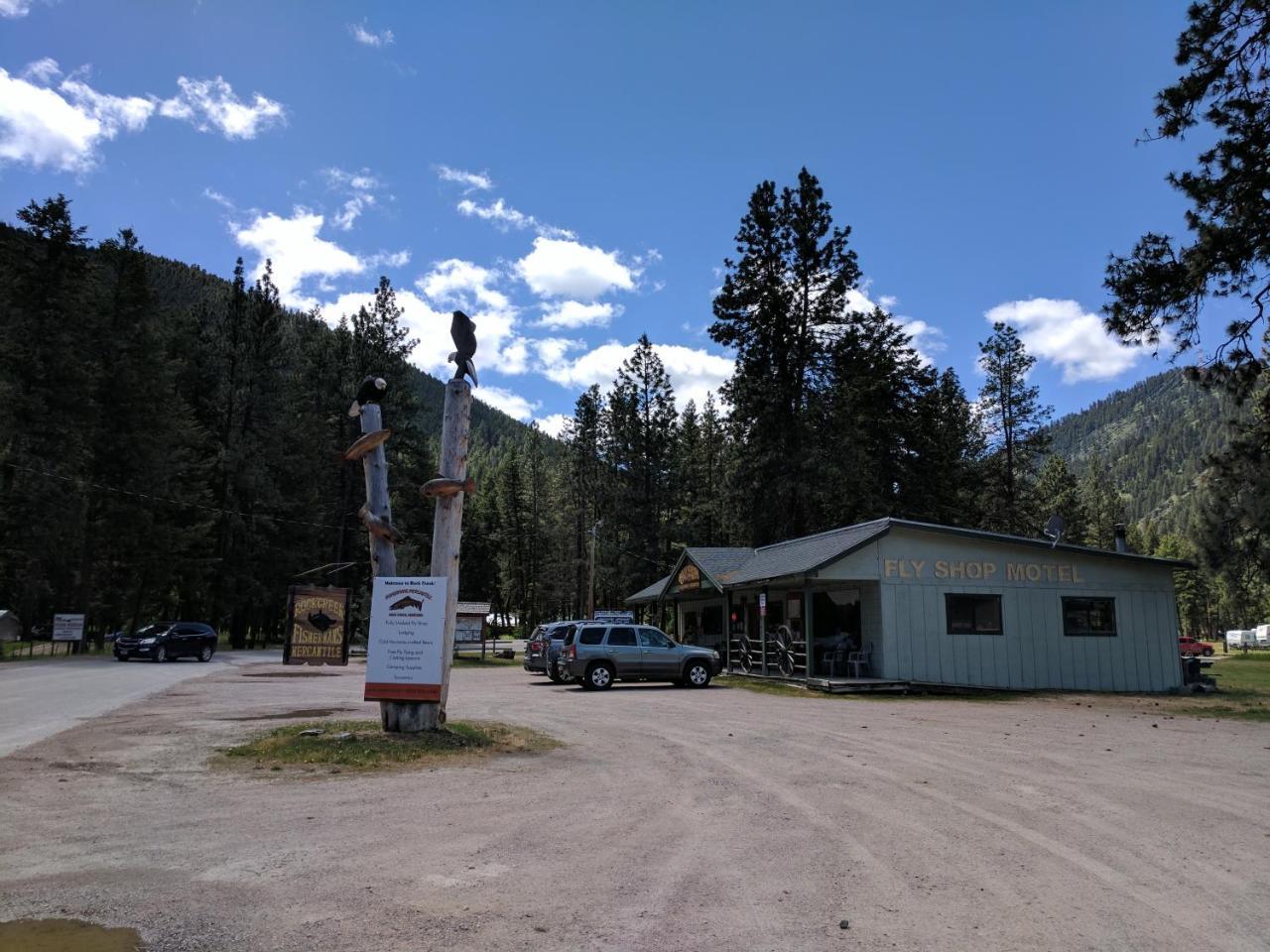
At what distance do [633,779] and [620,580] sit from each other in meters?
50.2

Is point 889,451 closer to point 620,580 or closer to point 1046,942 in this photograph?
point 620,580

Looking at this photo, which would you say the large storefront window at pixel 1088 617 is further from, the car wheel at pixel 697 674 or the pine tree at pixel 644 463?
the pine tree at pixel 644 463

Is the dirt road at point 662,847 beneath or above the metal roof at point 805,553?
beneath

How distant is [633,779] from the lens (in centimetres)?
884

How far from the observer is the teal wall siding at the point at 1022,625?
2241 cm

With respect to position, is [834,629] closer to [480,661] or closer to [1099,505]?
[480,661]

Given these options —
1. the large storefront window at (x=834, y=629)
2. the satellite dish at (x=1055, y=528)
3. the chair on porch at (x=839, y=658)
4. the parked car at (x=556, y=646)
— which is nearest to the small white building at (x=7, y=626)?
the parked car at (x=556, y=646)

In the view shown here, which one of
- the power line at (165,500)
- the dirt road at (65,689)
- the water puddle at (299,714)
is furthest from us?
the power line at (165,500)

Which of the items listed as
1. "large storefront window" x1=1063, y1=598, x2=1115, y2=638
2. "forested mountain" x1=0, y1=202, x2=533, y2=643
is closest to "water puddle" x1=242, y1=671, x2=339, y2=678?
"forested mountain" x1=0, y1=202, x2=533, y2=643

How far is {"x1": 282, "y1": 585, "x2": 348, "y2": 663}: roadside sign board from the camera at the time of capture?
53.8 ft

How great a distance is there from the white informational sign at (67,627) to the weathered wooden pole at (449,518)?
3231cm

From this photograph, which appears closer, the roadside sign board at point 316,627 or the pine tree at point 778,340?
the roadside sign board at point 316,627

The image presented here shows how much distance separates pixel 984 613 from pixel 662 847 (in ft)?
64.5

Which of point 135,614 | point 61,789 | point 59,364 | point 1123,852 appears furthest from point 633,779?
point 135,614
